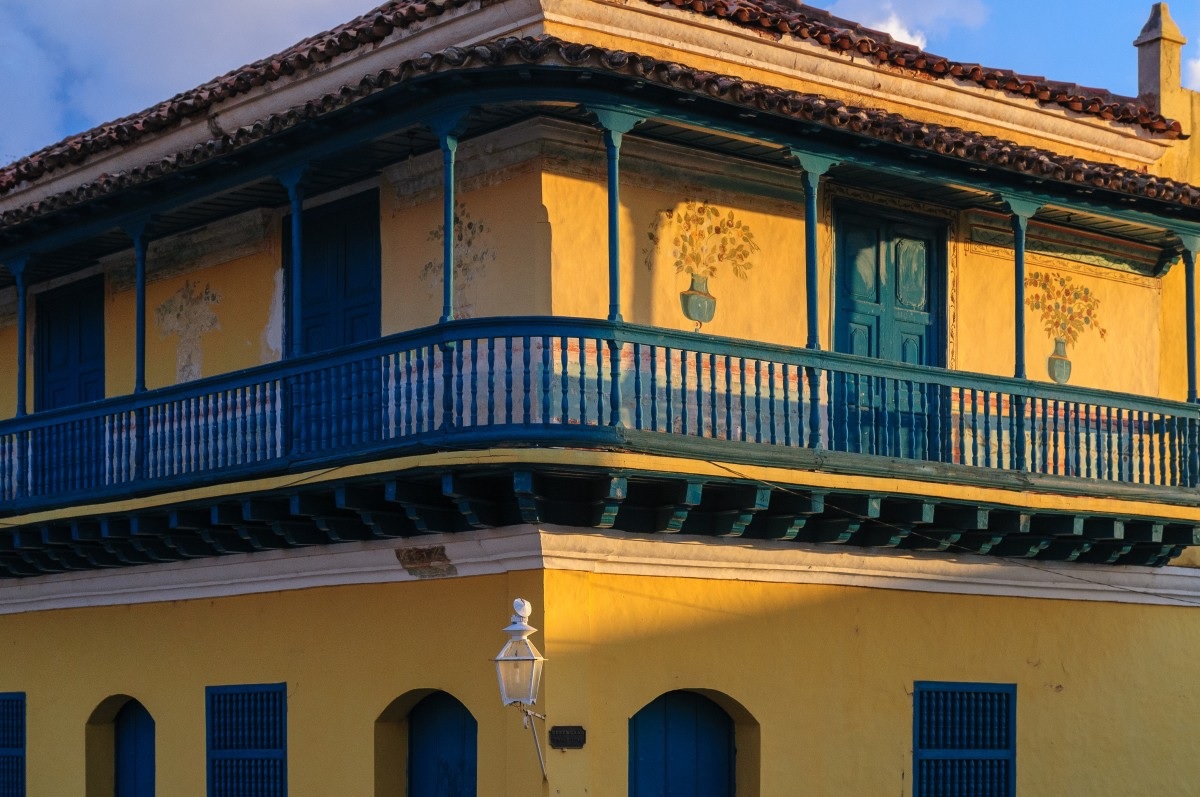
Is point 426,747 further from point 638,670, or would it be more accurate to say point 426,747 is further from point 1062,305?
point 1062,305

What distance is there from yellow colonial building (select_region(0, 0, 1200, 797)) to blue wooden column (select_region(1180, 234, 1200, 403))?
0.04 m

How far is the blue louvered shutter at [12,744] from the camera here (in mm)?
16938

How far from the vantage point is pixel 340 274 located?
48.3ft


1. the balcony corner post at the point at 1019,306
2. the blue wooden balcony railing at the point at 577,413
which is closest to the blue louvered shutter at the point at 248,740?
the blue wooden balcony railing at the point at 577,413

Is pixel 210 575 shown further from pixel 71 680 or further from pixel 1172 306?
pixel 1172 306

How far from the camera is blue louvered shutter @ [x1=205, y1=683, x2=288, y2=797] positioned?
14398 mm

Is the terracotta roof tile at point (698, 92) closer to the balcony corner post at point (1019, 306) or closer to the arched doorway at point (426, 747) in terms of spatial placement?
the balcony corner post at point (1019, 306)

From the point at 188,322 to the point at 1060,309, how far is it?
6.93 m

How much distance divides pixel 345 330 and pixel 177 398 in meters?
1.31

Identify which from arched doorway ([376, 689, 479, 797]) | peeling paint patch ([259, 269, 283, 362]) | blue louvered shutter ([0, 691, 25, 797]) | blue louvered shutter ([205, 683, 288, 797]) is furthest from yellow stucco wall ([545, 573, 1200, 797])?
blue louvered shutter ([0, 691, 25, 797])

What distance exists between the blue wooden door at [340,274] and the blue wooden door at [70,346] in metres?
2.89

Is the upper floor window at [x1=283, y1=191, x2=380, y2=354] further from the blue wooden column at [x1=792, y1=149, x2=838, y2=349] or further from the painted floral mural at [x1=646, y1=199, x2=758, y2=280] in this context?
the blue wooden column at [x1=792, y1=149, x2=838, y2=349]

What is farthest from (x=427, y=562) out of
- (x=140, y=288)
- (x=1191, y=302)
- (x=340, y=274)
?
(x=1191, y=302)

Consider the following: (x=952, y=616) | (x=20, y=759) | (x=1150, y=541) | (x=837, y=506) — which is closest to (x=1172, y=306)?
(x=1150, y=541)
